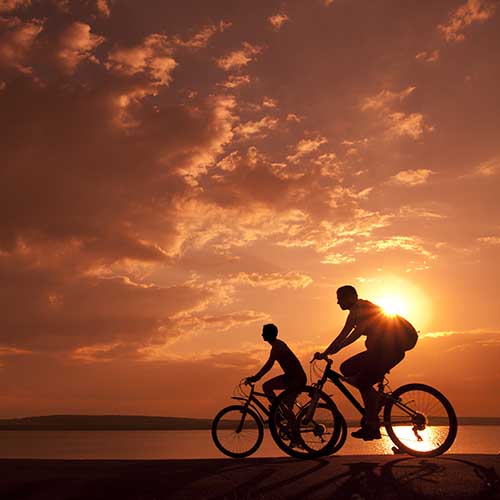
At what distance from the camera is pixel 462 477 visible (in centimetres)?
769

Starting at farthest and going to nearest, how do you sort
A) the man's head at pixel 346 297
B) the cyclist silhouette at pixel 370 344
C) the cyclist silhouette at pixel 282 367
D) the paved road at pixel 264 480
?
the cyclist silhouette at pixel 282 367
the man's head at pixel 346 297
the cyclist silhouette at pixel 370 344
the paved road at pixel 264 480

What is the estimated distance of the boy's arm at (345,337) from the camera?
32.4 ft

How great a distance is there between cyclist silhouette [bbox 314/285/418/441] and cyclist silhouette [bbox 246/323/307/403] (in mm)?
1222

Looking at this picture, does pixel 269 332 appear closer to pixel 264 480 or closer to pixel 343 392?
pixel 343 392

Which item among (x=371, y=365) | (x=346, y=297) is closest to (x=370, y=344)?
(x=371, y=365)

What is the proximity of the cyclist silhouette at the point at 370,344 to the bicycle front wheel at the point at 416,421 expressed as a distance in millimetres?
332

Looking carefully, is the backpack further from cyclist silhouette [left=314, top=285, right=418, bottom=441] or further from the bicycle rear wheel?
the bicycle rear wheel

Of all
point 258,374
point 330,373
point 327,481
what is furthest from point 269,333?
point 327,481

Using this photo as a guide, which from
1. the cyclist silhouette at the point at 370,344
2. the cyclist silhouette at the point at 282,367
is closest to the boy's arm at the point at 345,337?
the cyclist silhouette at the point at 370,344

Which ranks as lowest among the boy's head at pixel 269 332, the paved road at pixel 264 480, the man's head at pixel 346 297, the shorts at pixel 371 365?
the paved road at pixel 264 480

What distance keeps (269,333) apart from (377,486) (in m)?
4.38

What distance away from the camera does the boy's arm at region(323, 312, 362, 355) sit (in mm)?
9891

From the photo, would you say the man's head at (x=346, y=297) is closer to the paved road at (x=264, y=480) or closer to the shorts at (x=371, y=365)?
the shorts at (x=371, y=365)

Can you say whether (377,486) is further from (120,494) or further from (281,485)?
(120,494)
